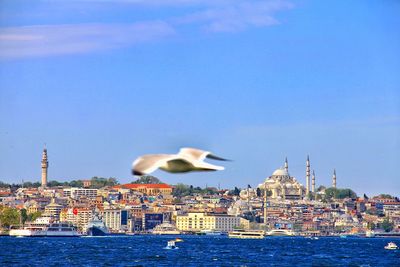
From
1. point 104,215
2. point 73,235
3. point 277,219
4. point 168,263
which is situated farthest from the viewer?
point 277,219

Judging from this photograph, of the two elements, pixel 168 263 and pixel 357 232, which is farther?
pixel 357 232

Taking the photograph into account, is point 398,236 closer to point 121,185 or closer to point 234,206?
point 234,206

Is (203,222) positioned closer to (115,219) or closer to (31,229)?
(115,219)

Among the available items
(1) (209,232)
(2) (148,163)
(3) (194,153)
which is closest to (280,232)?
(1) (209,232)

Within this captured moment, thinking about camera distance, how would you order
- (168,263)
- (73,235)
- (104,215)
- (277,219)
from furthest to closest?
A: (277,219) → (104,215) → (73,235) → (168,263)

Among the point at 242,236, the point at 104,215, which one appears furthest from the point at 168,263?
the point at 104,215

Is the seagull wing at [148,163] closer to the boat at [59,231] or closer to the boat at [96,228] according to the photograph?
the boat at [59,231]

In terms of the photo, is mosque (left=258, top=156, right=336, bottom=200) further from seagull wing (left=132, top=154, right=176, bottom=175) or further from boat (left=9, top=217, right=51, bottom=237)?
seagull wing (left=132, top=154, right=176, bottom=175)
